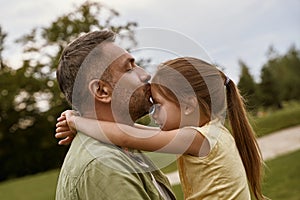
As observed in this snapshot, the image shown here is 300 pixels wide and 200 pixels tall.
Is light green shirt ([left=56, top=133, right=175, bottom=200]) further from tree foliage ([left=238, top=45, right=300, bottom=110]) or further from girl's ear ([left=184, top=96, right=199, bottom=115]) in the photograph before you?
tree foliage ([left=238, top=45, right=300, bottom=110])

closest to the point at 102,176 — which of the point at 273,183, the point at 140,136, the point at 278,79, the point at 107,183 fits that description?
the point at 107,183


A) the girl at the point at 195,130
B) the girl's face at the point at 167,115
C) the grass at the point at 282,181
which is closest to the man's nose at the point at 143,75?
the girl at the point at 195,130

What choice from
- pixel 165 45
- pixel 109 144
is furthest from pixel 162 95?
pixel 109 144

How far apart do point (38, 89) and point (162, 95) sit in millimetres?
22890

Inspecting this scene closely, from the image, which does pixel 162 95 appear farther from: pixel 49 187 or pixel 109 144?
pixel 49 187

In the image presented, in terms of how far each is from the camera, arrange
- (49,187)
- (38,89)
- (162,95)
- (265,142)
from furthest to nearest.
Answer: (38,89), (265,142), (49,187), (162,95)

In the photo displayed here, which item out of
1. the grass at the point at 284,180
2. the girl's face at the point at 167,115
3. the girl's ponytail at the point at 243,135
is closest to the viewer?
the girl's face at the point at 167,115

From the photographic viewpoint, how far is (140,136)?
2.34 metres

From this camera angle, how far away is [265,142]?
1769 centimetres

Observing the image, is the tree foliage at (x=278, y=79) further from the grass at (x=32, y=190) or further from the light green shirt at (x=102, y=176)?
the light green shirt at (x=102, y=176)

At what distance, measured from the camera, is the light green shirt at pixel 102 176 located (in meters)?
1.87

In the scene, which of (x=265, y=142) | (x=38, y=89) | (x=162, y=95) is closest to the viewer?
(x=162, y=95)

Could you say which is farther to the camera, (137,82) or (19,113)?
(19,113)

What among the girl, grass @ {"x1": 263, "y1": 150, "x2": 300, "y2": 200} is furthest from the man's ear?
grass @ {"x1": 263, "y1": 150, "x2": 300, "y2": 200}
